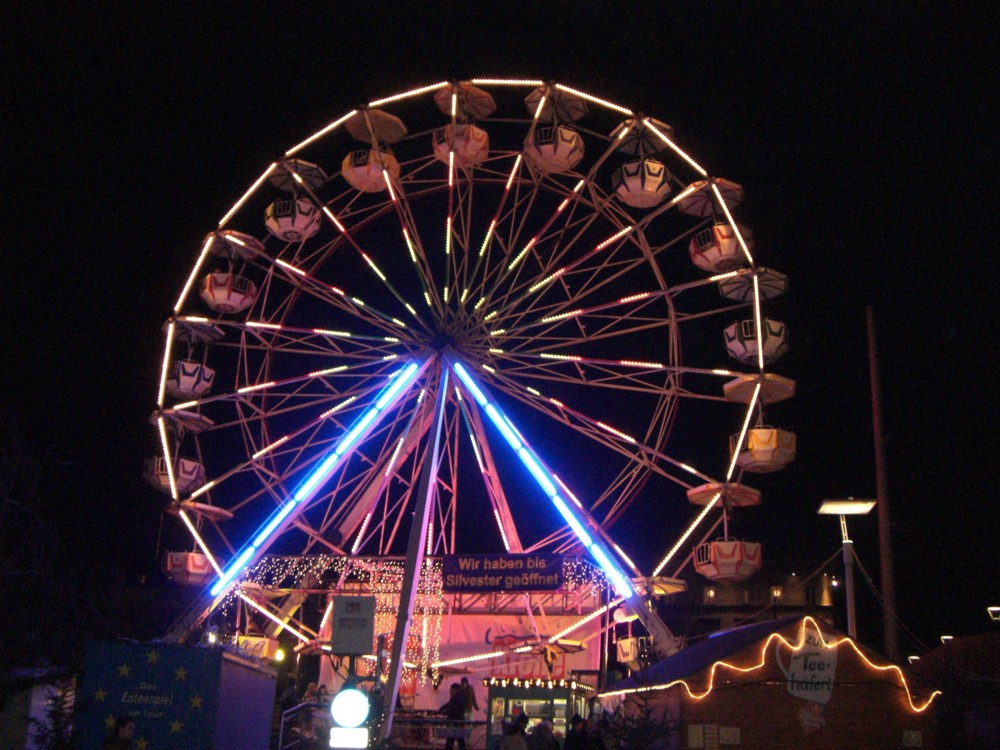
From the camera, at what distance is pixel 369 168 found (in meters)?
20.1

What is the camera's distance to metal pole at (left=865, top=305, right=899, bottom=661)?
1534 centimetres

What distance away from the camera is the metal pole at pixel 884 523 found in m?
15.3

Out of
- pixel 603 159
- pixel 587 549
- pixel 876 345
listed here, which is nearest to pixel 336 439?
pixel 587 549

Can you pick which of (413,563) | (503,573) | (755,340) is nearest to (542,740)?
(413,563)

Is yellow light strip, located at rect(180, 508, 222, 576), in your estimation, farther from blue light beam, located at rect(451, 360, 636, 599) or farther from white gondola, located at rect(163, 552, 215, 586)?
blue light beam, located at rect(451, 360, 636, 599)

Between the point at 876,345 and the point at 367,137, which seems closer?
the point at 876,345

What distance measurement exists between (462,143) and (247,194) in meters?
4.32

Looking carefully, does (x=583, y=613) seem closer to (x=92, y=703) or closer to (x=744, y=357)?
(x=744, y=357)

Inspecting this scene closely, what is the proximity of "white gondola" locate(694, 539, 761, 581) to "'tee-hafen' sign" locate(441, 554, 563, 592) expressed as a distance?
2.76 meters

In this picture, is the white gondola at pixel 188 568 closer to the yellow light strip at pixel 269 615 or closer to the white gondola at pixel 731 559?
the yellow light strip at pixel 269 615

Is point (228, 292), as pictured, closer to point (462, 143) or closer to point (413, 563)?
point (462, 143)

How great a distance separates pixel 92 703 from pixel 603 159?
1394 cm

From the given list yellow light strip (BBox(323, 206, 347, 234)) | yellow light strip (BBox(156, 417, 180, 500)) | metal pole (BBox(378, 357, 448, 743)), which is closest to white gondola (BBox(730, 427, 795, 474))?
metal pole (BBox(378, 357, 448, 743))

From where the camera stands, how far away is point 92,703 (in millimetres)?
8953
